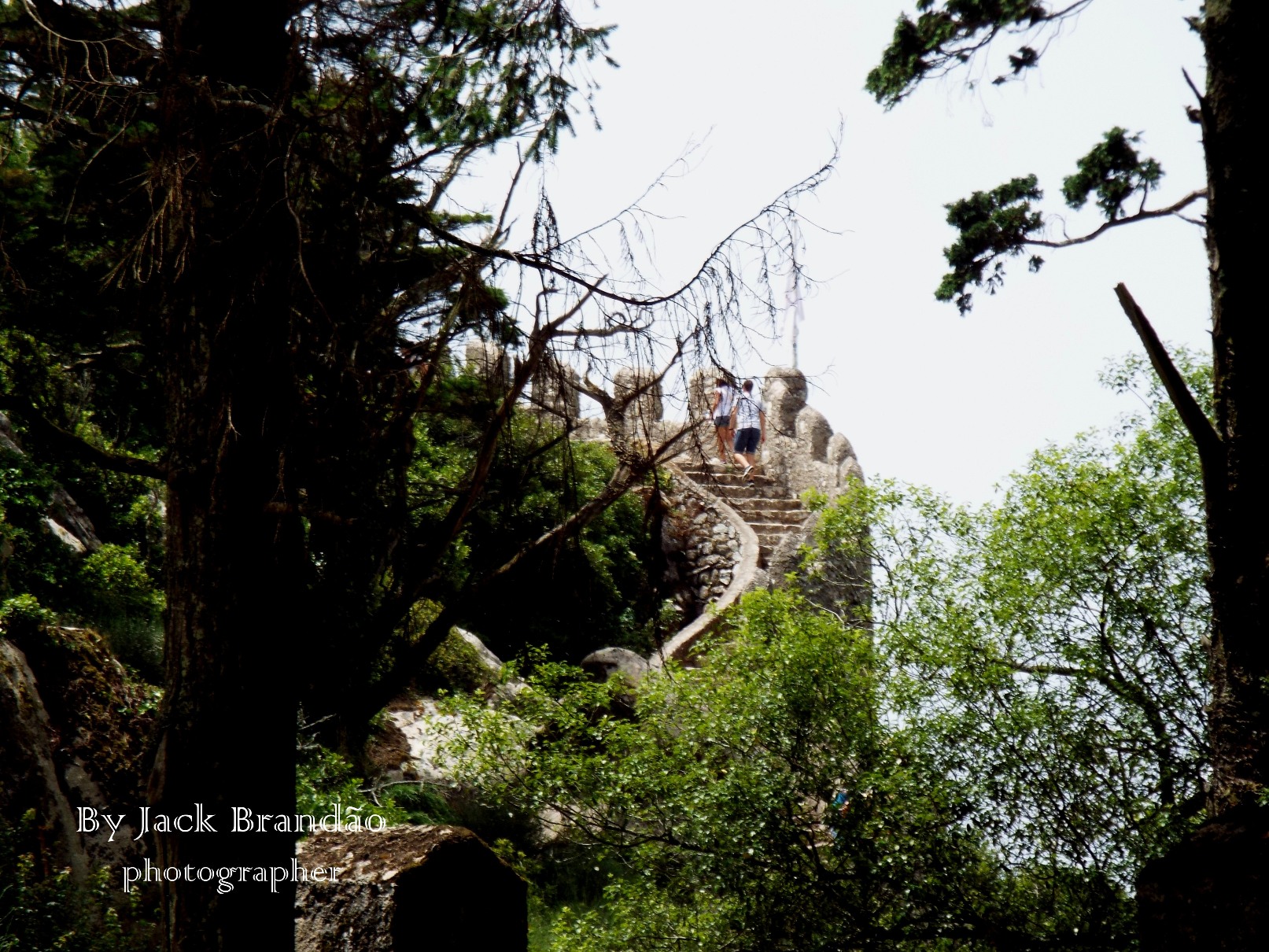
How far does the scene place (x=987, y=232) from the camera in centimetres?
796

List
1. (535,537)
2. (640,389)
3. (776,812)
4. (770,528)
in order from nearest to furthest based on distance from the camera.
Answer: (640,389) → (776,812) → (535,537) → (770,528)

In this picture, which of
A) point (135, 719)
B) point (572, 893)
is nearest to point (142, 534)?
point (135, 719)

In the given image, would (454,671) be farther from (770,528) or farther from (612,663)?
(770,528)

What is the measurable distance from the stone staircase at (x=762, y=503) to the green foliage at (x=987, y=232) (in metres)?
9.05

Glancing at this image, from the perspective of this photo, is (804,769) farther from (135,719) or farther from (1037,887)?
(135,719)

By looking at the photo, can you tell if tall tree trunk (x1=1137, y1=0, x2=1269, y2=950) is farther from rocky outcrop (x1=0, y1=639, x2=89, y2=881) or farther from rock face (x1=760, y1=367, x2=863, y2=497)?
rock face (x1=760, y1=367, x2=863, y2=497)

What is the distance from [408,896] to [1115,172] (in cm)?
652

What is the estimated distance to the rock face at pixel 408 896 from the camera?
433 centimetres

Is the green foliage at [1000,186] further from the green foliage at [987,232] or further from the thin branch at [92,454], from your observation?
the thin branch at [92,454]

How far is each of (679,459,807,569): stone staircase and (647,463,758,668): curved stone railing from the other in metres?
0.23

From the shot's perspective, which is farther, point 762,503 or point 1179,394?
point 762,503

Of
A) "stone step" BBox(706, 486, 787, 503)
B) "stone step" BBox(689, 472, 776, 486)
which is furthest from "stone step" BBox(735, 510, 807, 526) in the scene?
"stone step" BBox(689, 472, 776, 486)

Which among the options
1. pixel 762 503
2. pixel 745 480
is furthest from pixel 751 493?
pixel 762 503

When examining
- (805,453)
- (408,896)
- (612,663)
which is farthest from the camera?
(805,453)
